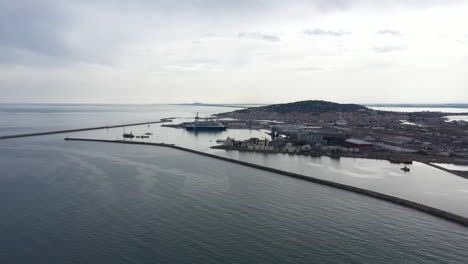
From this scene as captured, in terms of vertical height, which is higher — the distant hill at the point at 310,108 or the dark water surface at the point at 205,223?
the distant hill at the point at 310,108

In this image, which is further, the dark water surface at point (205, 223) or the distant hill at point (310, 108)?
the distant hill at point (310, 108)

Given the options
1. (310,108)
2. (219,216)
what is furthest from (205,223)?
(310,108)

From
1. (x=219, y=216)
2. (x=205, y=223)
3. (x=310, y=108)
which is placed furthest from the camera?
(x=310, y=108)

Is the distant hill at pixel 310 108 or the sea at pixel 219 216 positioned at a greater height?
the distant hill at pixel 310 108

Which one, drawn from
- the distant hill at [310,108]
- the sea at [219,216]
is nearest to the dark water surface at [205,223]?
the sea at [219,216]

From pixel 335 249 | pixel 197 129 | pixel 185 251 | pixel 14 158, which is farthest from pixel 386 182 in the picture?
pixel 197 129

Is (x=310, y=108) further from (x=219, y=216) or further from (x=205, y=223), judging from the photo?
(x=205, y=223)

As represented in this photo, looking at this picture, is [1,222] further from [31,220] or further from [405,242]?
[405,242]

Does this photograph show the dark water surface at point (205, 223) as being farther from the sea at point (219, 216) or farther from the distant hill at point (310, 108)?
the distant hill at point (310, 108)
